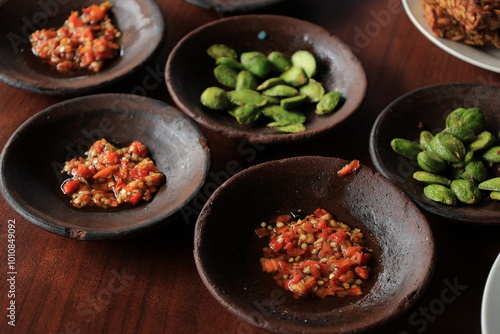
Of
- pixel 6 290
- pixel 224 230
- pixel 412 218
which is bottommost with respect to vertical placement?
pixel 6 290

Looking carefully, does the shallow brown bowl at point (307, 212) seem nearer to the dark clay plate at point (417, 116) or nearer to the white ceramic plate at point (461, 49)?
the dark clay plate at point (417, 116)

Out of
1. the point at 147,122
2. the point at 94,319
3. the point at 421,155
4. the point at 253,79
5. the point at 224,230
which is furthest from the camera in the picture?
the point at 253,79

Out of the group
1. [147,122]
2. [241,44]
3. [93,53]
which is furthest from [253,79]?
[93,53]

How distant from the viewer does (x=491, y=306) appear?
3.95 feet

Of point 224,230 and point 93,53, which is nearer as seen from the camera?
point 224,230

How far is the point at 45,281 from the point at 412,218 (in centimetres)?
94

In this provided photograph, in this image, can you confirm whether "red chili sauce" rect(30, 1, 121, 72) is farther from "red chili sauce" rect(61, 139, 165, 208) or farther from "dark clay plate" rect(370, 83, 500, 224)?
"dark clay plate" rect(370, 83, 500, 224)

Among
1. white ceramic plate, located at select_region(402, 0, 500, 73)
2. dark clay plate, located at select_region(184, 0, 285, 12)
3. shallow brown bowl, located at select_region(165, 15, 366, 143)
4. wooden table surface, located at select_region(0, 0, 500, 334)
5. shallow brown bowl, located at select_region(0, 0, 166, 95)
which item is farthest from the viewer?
dark clay plate, located at select_region(184, 0, 285, 12)

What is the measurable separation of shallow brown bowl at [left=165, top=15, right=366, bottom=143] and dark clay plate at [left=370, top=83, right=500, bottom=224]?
117mm

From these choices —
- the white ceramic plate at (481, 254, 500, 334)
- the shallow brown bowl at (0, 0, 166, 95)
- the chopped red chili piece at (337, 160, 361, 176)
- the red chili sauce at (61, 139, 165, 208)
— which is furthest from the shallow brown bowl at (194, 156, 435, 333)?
the shallow brown bowl at (0, 0, 166, 95)

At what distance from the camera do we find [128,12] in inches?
83.2

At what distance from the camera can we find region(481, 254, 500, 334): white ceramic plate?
1.18 metres

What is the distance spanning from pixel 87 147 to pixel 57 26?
0.69 metres

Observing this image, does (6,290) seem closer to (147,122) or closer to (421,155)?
(147,122)
